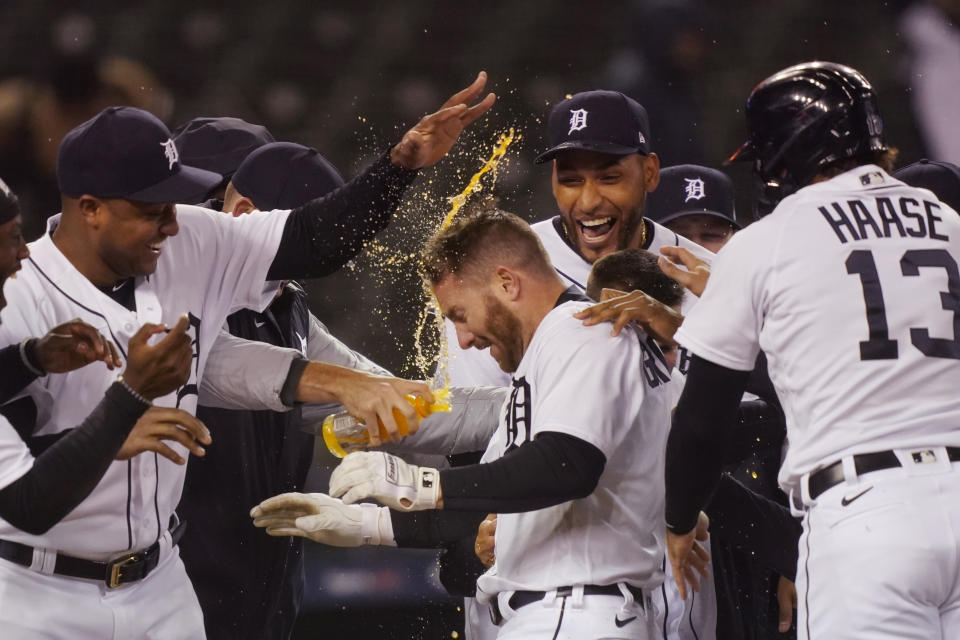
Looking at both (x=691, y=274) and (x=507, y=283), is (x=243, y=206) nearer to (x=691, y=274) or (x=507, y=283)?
(x=507, y=283)

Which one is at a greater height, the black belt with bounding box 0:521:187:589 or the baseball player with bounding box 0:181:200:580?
the baseball player with bounding box 0:181:200:580

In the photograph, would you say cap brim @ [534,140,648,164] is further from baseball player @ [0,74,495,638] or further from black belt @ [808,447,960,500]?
black belt @ [808,447,960,500]

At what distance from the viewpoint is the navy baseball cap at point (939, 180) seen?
3.48 meters

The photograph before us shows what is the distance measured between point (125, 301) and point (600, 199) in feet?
4.71

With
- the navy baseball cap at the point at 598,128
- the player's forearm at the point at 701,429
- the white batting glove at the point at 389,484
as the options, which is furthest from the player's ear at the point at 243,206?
the player's forearm at the point at 701,429

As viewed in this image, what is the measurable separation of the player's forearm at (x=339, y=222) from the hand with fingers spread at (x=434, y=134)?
0.09 ft

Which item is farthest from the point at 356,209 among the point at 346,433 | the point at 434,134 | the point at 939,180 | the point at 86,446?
the point at 939,180

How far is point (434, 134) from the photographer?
9.08ft

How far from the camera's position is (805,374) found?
205 cm

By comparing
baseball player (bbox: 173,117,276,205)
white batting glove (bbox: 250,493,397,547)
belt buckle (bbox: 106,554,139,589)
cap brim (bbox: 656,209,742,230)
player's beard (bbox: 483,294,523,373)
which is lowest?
belt buckle (bbox: 106,554,139,589)

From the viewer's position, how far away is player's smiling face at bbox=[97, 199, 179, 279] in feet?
8.08

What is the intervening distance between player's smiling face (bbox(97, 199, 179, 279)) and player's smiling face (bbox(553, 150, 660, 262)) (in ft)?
4.37

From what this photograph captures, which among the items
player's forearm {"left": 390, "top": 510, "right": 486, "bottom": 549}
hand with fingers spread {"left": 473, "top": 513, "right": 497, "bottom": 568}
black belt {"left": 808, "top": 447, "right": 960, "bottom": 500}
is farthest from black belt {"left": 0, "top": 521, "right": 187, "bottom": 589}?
black belt {"left": 808, "top": 447, "right": 960, "bottom": 500}

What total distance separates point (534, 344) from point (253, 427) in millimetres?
1236
